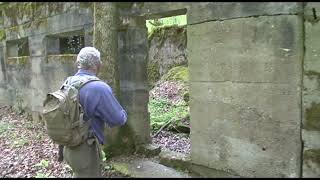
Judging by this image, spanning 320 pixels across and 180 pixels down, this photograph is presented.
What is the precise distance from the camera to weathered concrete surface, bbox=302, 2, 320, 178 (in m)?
4.01

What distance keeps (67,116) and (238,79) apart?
2.06 metres

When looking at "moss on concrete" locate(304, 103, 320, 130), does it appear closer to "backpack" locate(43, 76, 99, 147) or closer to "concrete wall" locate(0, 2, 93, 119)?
"backpack" locate(43, 76, 99, 147)

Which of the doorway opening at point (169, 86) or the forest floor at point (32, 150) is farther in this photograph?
the doorway opening at point (169, 86)

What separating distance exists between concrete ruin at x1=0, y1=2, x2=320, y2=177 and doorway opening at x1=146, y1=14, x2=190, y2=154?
55.2 inches

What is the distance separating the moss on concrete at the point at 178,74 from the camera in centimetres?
1262

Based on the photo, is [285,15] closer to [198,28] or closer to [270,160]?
[198,28]

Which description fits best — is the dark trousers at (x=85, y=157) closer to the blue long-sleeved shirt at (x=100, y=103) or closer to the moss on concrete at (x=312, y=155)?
the blue long-sleeved shirt at (x=100, y=103)

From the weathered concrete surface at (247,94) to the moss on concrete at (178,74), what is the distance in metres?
7.39

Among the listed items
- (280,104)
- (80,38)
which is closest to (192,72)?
(280,104)

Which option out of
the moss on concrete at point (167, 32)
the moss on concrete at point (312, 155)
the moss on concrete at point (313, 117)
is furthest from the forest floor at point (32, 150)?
the moss on concrete at point (167, 32)

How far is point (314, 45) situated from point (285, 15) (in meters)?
A: 0.46

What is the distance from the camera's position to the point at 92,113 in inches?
164

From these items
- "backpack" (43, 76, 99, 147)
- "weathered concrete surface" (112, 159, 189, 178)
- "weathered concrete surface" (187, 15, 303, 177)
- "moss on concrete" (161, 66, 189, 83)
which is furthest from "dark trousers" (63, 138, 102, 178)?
"moss on concrete" (161, 66, 189, 83)

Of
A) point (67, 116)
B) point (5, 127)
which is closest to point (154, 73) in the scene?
point (5, 127)
